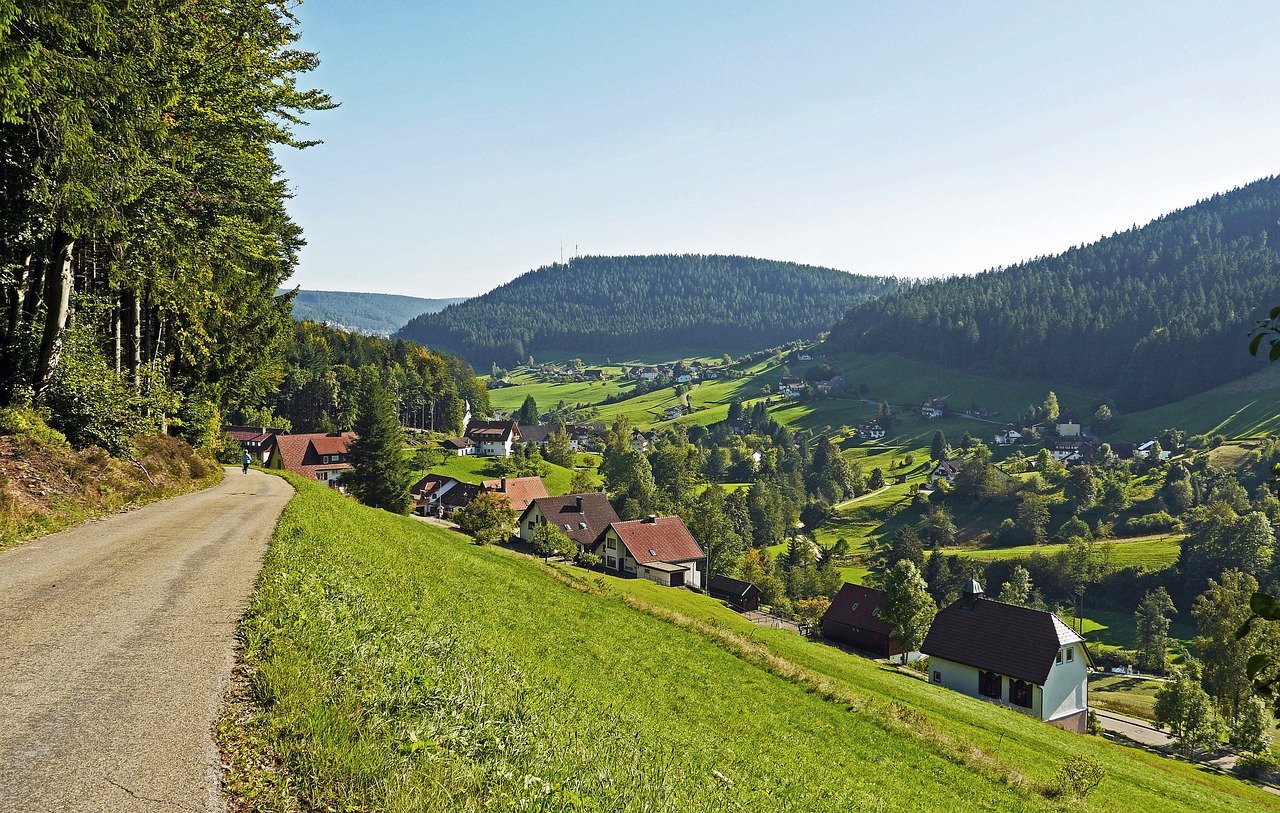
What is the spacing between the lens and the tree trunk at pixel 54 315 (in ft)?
64.3

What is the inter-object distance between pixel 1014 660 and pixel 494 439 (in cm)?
10554

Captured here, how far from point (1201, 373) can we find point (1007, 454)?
197 feet

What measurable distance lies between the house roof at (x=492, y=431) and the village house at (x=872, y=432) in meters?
100

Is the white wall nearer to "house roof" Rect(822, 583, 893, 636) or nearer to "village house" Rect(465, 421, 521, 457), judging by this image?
"house roof" Rect(822, 583, 893, 636)

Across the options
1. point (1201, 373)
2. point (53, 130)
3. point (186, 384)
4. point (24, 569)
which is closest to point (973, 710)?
point (24, 569)

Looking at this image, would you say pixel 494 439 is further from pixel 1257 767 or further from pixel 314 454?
pixel 1257 767

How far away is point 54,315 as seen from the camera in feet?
65.4

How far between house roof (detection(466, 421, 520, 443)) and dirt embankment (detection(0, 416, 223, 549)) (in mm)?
114626

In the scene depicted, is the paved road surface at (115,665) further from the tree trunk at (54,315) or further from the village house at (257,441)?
the village house at (257,441)

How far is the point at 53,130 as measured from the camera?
16.0 meters

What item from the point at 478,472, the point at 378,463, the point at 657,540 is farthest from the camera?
the point at 478,472

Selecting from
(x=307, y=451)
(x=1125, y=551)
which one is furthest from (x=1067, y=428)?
(x=307, y=451)

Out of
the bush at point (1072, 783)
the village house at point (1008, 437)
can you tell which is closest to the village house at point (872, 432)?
the village house at point (1008, 437)

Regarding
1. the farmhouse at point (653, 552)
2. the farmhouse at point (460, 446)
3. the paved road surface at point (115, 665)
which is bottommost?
the farmhouse at point (653, 552)
